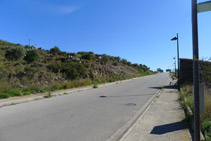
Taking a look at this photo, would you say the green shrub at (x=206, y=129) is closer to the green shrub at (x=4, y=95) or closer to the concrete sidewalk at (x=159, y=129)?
the concrete sidewalk at (x=159, y=129)

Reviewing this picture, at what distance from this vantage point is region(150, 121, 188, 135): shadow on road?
15.6 ft

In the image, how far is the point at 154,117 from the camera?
634 cm

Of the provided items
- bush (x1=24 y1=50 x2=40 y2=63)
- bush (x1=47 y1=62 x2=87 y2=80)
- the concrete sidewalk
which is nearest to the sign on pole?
the concrete sidewalk

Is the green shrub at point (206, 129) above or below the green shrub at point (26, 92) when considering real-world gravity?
below

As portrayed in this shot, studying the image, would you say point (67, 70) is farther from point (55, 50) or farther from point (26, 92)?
point (55, 50)

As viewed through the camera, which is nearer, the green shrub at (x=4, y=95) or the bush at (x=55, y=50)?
the green shrub at (x=4, y=95)

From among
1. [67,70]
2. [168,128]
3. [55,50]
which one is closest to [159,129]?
[168,128]

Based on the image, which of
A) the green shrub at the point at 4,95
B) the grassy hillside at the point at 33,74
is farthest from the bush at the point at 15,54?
the green shrub at the point at 4,95

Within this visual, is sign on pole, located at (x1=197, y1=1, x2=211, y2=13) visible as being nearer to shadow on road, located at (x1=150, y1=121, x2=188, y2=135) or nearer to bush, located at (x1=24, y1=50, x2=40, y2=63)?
shadow on road, located at (x1=150, y1=121, x2=188, y2=135)

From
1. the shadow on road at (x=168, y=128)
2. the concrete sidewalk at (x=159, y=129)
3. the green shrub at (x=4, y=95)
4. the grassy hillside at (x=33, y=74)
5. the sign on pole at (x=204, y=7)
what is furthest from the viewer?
the grassy hillside at (x=33, y=74)

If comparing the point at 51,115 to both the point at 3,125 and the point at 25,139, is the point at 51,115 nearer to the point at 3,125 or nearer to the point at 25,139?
the point at 3,125

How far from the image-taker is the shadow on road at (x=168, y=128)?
4.75 m

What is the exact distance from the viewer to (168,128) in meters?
5.00

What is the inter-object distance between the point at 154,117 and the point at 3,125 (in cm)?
592
